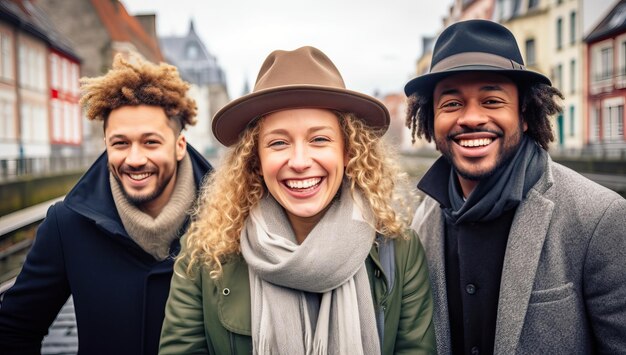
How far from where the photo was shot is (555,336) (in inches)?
85.7

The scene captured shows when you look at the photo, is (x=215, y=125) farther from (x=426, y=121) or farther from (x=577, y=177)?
(x=577, y=177)

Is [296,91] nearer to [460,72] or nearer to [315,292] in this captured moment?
[460,72]

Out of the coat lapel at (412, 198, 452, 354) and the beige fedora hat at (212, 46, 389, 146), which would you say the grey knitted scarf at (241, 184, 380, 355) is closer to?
the coat lapel at (412, 198, 452, 354)

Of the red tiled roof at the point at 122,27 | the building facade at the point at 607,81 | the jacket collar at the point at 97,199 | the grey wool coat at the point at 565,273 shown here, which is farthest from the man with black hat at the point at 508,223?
the red tiled roof at the point at 122,27

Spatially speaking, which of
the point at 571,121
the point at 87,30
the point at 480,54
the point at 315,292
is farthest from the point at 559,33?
the point at 315,292

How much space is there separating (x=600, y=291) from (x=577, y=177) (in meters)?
0.55

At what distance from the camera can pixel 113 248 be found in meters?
2.74

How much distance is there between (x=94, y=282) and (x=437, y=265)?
73.5 inches

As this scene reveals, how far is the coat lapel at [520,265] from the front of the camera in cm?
221

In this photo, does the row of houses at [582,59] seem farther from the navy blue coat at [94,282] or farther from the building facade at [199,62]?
the building facade at [199,62]

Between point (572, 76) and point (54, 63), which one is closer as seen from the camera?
point (54, 63)

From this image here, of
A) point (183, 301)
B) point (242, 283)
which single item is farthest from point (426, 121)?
point (183, 301)

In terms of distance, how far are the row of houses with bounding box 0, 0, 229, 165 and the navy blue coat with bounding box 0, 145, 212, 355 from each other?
14.2 metres

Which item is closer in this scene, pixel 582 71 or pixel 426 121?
pixel 426 121
